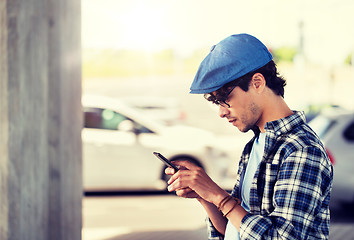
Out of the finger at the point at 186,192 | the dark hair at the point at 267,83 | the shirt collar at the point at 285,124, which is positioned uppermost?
the dark hair at the point at 267,83

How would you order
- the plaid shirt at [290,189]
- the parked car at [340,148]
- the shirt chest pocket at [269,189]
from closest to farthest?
the plaid shirt at [290,189]
the shirt chest pocket at [269,189]
the parked car at [340,148]

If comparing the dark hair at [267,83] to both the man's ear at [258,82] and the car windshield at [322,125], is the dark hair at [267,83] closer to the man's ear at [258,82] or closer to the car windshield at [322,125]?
the man's ear at [258,82]

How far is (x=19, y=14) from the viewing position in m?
3.14

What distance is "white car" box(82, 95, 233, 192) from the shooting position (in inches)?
315

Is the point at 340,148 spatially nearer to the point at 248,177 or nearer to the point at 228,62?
the point at 248,177

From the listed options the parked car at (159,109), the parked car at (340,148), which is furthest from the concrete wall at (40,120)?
the parked car at (159,109)

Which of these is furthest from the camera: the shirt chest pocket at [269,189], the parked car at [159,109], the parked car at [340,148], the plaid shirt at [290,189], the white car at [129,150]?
the parked car at [159,109]

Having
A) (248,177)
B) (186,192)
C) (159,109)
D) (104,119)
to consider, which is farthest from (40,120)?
(159,109)

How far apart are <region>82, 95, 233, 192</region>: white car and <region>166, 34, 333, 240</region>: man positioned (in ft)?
19.9

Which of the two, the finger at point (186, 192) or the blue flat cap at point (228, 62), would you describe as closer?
the blue flat cap at point (228, 62)

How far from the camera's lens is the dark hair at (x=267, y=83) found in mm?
1788

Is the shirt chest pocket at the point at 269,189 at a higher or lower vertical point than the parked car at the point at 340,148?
higher

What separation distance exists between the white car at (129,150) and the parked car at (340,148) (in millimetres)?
2038

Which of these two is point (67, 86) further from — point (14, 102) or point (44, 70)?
point (14, 102)
